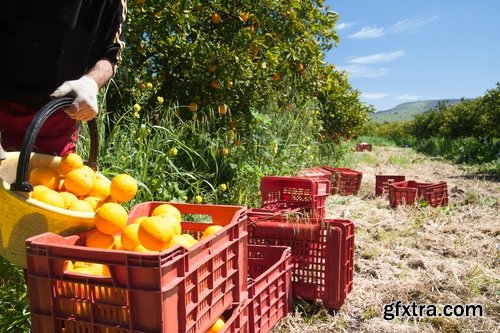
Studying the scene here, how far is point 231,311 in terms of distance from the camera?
173 centimetres

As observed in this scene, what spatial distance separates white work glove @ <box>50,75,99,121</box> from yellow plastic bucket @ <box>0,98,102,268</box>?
0.09m

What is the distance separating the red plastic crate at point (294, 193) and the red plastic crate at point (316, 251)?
0.71m

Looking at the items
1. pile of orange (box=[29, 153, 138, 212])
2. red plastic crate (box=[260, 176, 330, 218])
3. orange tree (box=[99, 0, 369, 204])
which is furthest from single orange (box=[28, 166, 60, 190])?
red plastic crate (box=[260, 176, 330, 218])

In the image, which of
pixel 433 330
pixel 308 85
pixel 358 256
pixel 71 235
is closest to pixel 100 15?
pixel 71 235

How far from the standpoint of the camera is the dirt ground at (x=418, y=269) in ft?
8.41

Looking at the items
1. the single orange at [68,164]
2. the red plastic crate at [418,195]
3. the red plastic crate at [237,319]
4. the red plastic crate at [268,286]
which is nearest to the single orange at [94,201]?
the single orange at [68,164]

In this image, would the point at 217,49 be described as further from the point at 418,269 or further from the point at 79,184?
the point at 79,184

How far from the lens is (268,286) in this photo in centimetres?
225

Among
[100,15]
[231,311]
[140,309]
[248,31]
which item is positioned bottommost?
[231,311]

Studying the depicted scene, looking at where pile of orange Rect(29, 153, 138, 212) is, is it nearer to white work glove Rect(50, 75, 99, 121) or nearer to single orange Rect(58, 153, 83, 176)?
single orange Rect(58, 153, 83, 176)

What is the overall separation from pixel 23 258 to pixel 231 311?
29.3 inches

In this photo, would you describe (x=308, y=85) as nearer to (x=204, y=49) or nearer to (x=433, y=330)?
(x=204, y=49)

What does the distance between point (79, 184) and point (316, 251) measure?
59.9 inches

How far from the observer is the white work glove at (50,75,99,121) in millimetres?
1586
